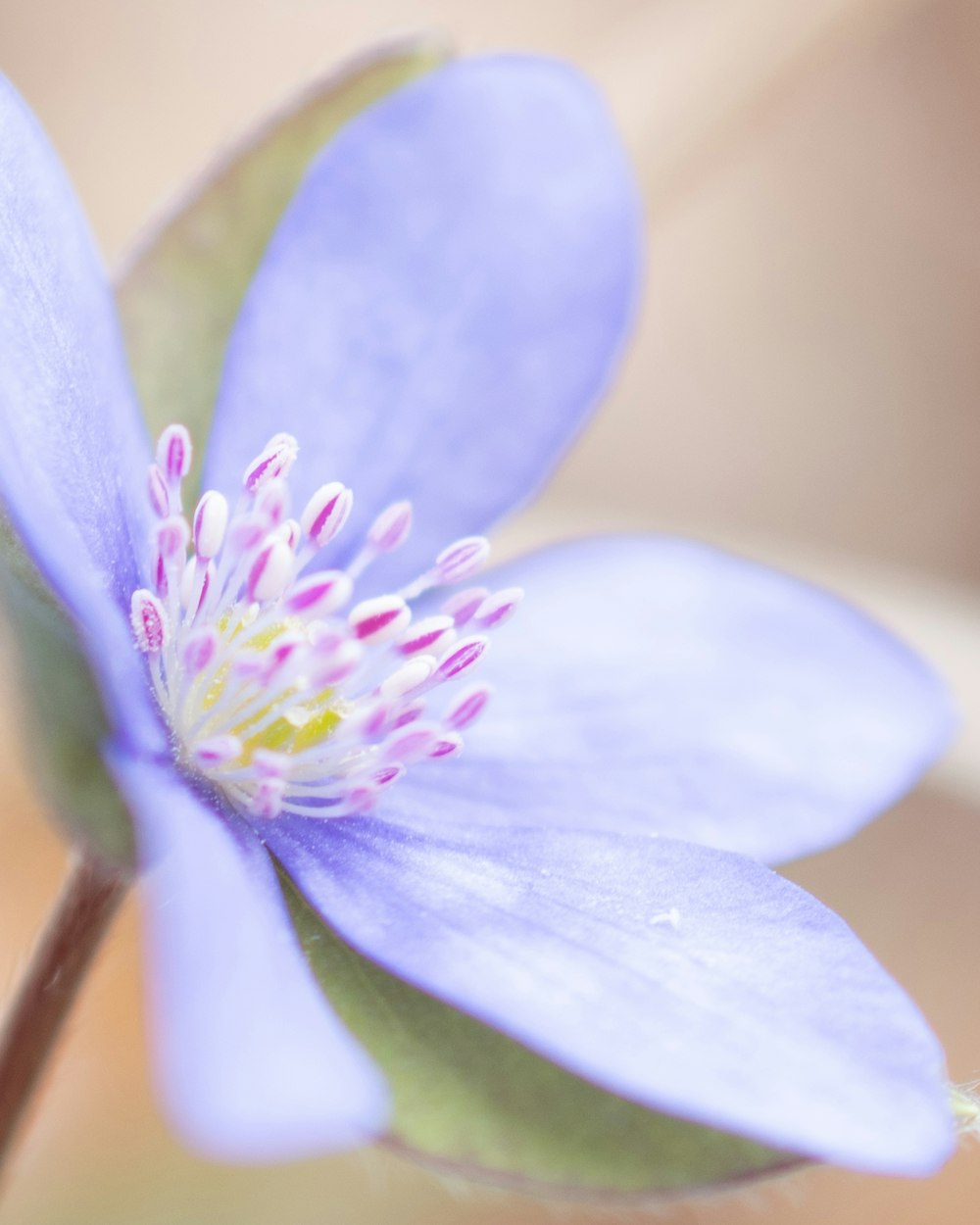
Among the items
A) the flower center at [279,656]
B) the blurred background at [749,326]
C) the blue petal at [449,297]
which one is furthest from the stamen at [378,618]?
the blurred background at [749,326]

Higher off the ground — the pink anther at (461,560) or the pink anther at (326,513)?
the pink anther at (326,513)

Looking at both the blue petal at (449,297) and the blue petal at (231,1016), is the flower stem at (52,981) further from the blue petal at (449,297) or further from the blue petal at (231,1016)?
the blue petal at (449,297)

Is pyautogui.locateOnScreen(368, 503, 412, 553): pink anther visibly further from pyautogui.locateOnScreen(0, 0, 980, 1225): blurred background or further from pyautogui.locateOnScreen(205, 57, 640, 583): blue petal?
pyautogui.locateOnScreen(0, 0, 980, 1225): blurred background

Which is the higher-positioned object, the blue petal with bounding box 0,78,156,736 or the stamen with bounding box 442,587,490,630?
the blue petal with bounding box 0,78,156,736

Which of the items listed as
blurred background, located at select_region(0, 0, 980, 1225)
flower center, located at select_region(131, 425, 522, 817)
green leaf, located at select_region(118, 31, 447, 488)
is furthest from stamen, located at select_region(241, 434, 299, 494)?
blurred background, located at select_region(0, 0, 980, 1225)

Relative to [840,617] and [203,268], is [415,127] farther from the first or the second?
[840,617]

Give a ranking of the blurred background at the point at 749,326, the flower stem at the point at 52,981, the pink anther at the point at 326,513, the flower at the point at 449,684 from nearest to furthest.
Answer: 1. the flower at the point at 449,684
2. the flower stem at the point at 52,981
3. the pink anther at the point at 326,513
4. the blurred background at the point at 749,326
